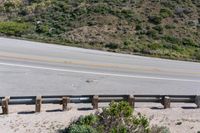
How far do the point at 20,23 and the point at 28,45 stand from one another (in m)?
8.89

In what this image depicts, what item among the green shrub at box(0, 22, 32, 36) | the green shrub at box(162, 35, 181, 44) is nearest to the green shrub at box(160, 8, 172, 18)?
the green shrub at box(162, 35, 181, 44)

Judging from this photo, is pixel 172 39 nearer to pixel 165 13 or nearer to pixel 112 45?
pixel 165 13

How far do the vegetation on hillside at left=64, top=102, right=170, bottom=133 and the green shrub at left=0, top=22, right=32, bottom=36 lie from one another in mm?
22405

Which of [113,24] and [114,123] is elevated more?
[113,24]

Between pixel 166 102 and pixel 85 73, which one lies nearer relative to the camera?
pixel 166 102

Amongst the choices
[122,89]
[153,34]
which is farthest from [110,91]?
[153,34]

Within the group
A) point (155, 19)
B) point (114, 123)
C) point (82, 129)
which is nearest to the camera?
point (82, 129)

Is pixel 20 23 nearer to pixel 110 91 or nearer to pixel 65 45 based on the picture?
pixel 65 45

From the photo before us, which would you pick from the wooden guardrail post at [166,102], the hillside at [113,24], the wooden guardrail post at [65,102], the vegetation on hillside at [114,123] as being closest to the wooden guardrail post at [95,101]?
the wooden guardrail post at [65,102]

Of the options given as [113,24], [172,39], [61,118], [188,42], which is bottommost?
[61,118]

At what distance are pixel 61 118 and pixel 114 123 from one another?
291cm

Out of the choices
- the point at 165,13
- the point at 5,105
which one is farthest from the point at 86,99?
the point at 165,13

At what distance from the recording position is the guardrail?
832 inches

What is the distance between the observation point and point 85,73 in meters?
28.6
